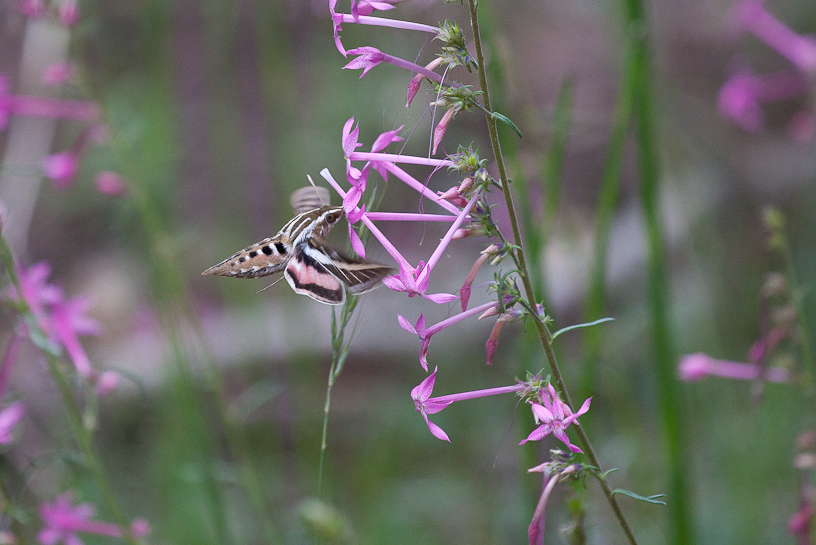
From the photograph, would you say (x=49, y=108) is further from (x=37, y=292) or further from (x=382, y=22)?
(x=382, y=22)

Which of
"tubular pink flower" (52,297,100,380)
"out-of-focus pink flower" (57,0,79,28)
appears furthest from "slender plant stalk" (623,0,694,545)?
"out-of-focus pink flower" (57,0,79,28)

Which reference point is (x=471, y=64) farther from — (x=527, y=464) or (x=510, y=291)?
(x=527, y=464)

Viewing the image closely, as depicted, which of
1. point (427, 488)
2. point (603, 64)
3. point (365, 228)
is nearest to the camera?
point (365, 228)

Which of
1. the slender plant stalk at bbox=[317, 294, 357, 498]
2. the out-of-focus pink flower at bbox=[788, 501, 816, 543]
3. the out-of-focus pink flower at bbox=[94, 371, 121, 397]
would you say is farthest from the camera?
the out-of-focus pink flower at bbox=[94, 371, 121, 397]

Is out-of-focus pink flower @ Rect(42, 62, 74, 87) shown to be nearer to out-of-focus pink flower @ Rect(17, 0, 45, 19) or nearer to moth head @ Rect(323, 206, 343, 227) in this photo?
out-of-focus pink flower @ Rect(17, 0, 45, 19)

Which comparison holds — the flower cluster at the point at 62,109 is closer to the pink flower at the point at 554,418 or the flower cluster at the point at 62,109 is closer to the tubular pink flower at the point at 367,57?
the tubular pink flower at the point at 367,57

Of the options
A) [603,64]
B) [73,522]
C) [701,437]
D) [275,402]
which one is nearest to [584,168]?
[603,64]

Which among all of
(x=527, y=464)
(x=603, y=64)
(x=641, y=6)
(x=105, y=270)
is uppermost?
(x=641, y=6)
